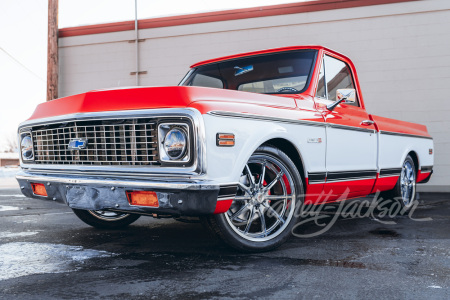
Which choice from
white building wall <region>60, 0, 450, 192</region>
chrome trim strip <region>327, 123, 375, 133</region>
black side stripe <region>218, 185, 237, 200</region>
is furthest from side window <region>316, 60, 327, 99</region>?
white building wall <region>60, 0, 450, 192</region>

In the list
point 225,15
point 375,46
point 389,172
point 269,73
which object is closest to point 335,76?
point 269,73

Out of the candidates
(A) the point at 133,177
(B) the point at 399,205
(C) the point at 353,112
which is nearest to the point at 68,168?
(A) the point at 133,177

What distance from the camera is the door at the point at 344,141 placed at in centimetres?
402

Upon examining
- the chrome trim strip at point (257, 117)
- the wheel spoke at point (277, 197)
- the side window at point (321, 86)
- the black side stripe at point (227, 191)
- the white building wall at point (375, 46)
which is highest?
the white building wall at point (375, 46)

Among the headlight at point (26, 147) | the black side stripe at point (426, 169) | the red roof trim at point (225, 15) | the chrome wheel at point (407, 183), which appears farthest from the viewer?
the red roof trim at point (225, 15)

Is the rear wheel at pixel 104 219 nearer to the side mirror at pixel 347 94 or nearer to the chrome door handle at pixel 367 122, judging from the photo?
the side mirror at pixel 347 94

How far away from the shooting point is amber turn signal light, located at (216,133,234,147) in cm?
281

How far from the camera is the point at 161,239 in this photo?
384 centimetres

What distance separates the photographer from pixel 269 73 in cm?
429

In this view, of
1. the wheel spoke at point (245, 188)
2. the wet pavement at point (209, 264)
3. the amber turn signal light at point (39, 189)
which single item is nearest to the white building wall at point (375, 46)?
the wet pavement at point (209, 264)

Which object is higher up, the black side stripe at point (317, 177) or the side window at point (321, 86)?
the side window at point (321, 86)

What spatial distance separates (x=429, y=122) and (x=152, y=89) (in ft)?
26.1

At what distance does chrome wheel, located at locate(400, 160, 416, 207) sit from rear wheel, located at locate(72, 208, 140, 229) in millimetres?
3380

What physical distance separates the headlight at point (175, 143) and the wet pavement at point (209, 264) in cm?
73
